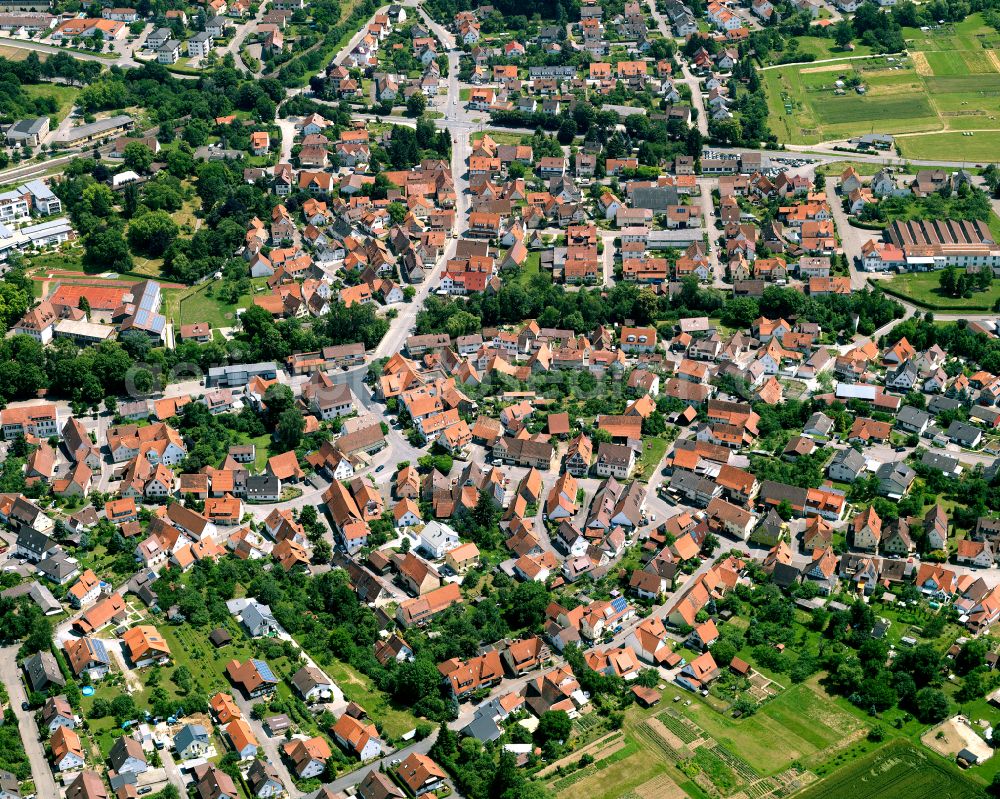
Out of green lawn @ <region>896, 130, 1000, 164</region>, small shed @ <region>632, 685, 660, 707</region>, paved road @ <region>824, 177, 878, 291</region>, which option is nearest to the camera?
small shed @ <region>632, 685, 660, 707</region>

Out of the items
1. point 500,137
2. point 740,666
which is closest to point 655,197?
point 500,137

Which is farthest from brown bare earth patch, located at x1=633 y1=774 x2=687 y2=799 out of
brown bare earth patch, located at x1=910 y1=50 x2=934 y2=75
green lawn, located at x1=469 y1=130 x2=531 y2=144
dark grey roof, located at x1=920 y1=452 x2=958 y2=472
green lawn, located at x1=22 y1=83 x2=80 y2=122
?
brown bare earth patch, located at x1=910 y1=50 x2=934 y2=75

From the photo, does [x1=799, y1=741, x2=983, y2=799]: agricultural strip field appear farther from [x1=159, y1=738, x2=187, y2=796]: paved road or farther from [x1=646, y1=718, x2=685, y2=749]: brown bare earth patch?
[x1=159, y1=738, x2=187, y2=796]: paved road

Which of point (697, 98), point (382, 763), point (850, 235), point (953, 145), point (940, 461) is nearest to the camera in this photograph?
point (382, 763)

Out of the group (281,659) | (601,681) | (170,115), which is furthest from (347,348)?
(170,115)

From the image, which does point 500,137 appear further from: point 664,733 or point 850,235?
point 664,733

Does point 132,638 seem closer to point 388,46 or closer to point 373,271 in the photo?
point 373,271

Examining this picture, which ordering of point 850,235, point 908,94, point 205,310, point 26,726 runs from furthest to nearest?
point 908,94, point 850,235, point 205,310, point 26,726
